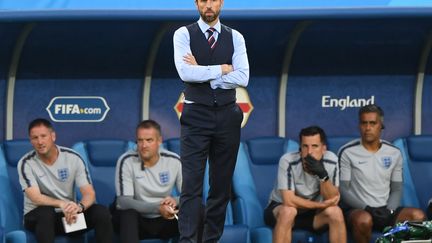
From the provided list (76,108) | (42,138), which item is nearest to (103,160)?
(76,108)

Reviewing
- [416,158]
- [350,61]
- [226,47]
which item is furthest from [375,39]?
[226,47]

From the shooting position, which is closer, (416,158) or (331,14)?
(331,14)

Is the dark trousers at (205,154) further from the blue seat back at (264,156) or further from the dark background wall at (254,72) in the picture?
the blue seat back at (264,156)

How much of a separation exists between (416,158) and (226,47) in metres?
3.14

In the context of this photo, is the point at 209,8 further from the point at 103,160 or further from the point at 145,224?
the point at 103,160

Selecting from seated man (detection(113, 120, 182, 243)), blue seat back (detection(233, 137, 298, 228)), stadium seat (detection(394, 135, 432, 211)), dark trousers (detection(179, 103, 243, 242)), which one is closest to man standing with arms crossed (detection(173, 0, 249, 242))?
dark trousers (detection(179, 103, 243, 242))

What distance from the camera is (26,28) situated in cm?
855

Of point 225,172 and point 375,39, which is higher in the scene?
point 375,39

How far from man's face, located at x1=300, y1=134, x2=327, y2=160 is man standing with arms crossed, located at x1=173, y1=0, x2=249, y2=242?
2.00 metres

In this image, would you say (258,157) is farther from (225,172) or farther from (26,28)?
(225,172)

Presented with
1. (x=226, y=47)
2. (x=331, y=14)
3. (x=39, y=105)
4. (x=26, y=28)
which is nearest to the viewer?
(x=226, y=47)

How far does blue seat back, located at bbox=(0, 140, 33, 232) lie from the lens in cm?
834

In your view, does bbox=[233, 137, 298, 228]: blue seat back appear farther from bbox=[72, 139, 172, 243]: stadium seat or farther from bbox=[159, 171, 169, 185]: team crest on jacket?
bbox=[72, 139, 172, 243]: stadium seat

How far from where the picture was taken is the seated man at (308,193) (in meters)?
8.28
